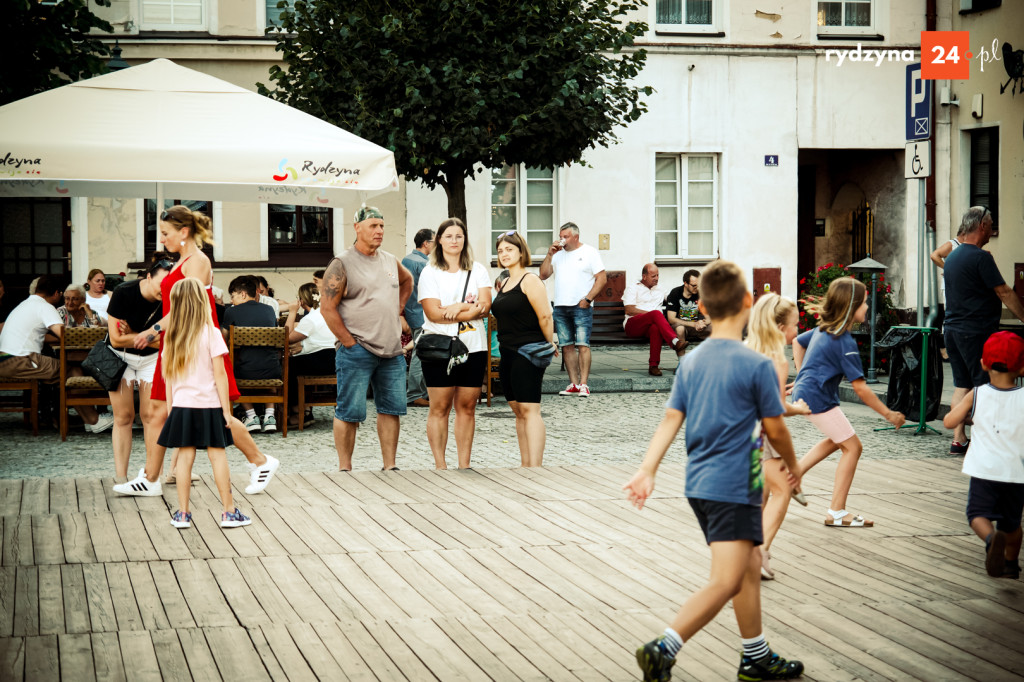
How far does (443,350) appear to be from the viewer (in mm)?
8680

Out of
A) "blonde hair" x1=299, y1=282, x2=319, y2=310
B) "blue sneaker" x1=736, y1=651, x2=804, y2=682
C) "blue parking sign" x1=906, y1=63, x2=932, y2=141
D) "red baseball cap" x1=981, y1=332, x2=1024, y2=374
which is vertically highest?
"blue parking sign" x1=906, y1=63, x2=932, y2=141

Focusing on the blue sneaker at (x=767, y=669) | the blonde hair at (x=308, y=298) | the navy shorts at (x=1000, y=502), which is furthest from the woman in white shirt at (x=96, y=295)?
the blue sneaker at (x=767, y=669)

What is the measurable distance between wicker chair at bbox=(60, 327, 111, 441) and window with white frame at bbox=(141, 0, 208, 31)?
10.5 m

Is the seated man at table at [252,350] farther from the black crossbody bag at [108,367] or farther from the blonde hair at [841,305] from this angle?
the blonde hair at [841,305]

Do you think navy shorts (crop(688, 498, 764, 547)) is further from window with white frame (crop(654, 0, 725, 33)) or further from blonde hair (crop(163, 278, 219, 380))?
window with white frame (crop(654, 0, 725, 33))

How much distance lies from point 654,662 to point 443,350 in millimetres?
4690

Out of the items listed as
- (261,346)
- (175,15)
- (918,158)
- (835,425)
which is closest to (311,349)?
(261,346)

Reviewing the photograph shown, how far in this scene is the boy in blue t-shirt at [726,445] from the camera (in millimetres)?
4449

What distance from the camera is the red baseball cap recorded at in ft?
20.1

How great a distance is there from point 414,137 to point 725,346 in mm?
10794

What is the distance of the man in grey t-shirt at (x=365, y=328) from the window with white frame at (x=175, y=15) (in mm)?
13141

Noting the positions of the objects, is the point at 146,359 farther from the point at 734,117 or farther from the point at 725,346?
the point at 734,117

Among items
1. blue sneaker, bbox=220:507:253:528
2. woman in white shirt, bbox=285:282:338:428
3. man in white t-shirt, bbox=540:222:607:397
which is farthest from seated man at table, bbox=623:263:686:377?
blue sneaker, bbox=220:507:253:528

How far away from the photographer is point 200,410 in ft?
23.4
